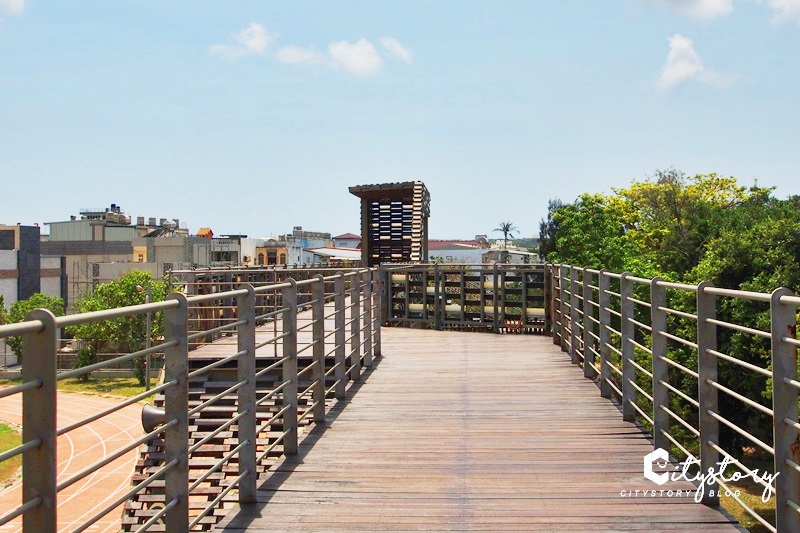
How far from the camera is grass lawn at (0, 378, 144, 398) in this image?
4447 cm

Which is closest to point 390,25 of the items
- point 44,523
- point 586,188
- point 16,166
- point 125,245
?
point 44,523

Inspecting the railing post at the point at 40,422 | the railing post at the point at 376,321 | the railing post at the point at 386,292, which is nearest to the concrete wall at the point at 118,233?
the railing post at the point at 386,292

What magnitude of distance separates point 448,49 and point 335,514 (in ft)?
75.5

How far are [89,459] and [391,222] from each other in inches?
673

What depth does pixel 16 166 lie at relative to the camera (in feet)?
390

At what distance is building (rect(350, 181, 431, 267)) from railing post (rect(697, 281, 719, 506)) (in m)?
19.2

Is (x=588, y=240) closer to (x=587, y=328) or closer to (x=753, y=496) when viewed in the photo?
(x=753, y=496)

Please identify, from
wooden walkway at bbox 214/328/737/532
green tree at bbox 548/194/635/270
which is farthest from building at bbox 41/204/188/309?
wooden walkway at bbox 214/328/737/532

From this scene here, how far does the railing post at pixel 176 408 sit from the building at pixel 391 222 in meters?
20.1

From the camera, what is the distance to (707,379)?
452cm

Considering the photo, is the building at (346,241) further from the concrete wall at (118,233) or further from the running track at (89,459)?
the running track at (89,459)

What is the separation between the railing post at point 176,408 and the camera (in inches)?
143

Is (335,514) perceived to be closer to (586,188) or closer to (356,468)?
(356,468)

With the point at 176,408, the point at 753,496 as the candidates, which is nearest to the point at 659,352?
the point at 176,408
